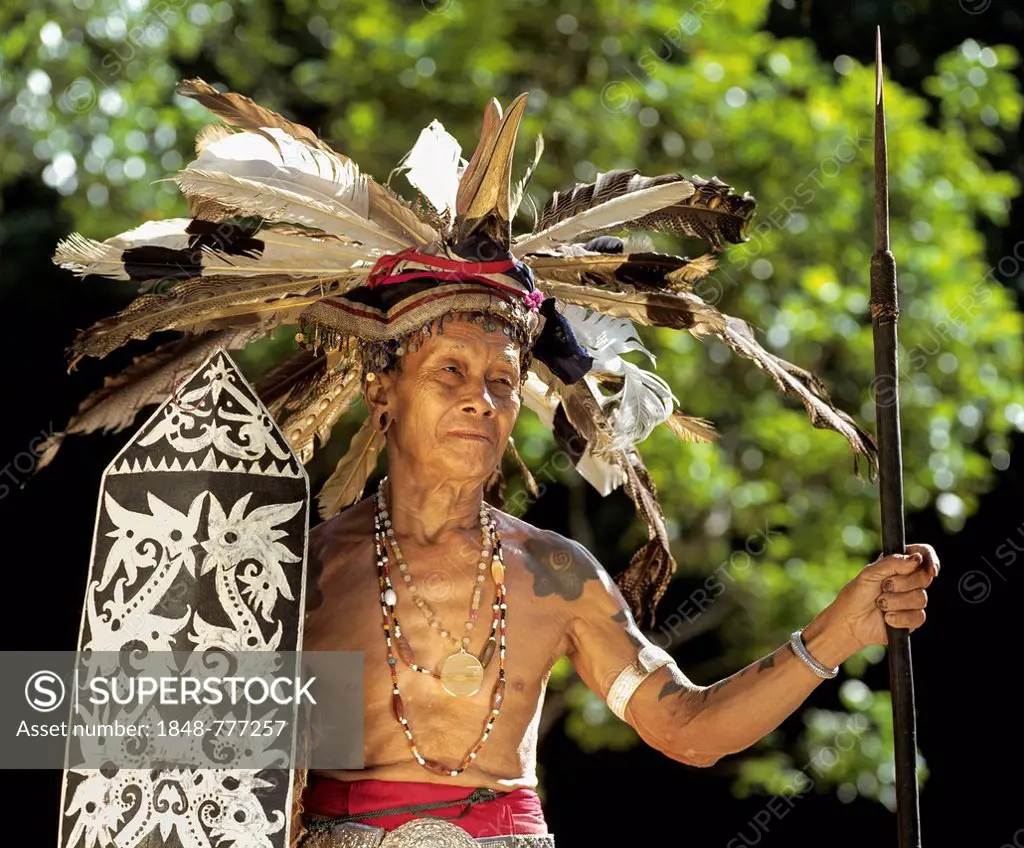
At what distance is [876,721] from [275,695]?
448cm

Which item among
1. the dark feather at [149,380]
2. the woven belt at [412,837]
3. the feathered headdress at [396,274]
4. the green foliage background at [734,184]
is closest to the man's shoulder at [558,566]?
the feathered headdress at [396,274]

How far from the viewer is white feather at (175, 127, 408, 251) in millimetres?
3479

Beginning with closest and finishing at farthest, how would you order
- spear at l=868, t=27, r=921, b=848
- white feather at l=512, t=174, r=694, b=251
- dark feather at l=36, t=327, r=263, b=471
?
spear at l=868, t=27, r=921, b=848 → dark feather at l=36, t=327, r=263, b=471 → white feather at l=512, t=174, r=694, b=251

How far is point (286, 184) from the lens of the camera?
3.58 metres

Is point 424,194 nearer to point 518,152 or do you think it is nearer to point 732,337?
point 732,337

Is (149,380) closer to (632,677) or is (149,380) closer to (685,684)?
(632,677)

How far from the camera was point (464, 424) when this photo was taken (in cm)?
354

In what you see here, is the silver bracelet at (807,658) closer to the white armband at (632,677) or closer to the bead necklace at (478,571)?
the white armband at (632,677)

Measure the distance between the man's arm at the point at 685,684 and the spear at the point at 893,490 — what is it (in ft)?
0.52

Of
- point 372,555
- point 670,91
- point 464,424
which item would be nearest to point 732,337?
point 464,424

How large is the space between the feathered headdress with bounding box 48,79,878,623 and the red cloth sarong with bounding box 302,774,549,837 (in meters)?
0.87

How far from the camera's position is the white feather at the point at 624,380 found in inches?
153

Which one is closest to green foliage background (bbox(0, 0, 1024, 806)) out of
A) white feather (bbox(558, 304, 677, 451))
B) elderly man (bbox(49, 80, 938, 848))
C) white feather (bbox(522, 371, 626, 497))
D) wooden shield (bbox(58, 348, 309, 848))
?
white feather (bbox(522, 371, 626, 497))

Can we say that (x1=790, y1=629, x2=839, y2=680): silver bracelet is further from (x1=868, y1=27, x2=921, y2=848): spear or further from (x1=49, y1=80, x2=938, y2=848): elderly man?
(x1=868, y1=27, x2=921, y2=848): spear
